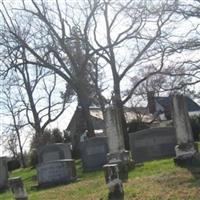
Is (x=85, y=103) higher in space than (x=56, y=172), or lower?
higher

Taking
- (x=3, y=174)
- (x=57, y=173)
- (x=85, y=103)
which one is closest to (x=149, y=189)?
(x=57, y=173)

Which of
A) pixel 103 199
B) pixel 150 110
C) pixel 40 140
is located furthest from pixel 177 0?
pixel 150 110

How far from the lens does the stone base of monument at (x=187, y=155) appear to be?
15.3 metres

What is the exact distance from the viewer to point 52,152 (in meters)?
24.9

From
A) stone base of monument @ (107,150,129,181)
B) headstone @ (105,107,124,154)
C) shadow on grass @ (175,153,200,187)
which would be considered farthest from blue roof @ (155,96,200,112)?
shadow on grass @ (175,153,200,187)

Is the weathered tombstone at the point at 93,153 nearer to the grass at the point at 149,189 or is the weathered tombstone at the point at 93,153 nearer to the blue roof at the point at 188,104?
the grass at the point at 149,189

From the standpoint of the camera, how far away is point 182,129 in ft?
52.5

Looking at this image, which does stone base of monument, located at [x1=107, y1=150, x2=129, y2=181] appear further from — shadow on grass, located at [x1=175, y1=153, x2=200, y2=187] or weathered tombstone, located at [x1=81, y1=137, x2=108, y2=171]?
weathered tombstone, located at [x1=81, y1=137, x2=108, y2=171]

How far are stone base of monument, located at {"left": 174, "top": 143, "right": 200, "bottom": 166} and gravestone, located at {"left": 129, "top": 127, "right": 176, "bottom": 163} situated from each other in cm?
569

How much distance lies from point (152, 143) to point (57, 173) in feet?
15.3

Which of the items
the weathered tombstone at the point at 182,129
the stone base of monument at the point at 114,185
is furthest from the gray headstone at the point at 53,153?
the stone base of monument at the point at 114,185

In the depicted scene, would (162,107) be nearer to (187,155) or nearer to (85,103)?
(85,103)

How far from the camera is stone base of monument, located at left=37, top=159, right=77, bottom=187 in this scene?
61.9 ft

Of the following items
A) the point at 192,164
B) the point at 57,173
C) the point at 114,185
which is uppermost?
the point at 57,173
